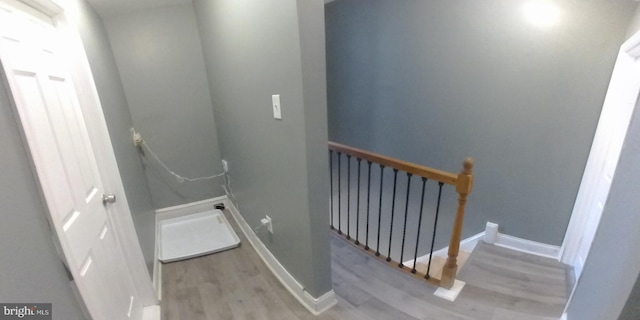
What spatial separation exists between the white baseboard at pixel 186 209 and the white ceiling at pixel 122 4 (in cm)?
202

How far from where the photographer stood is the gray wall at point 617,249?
2.55ft

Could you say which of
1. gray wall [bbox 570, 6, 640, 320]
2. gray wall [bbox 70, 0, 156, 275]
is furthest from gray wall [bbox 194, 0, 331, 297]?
gray wall [bbox 570, 6, 640, 320]

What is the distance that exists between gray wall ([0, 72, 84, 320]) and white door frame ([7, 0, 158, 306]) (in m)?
0.72

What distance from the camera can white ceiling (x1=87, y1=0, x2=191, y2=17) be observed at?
6.55 feet

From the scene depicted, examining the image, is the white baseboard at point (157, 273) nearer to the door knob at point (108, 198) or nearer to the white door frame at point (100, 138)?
the white door frame at point (100, 138)

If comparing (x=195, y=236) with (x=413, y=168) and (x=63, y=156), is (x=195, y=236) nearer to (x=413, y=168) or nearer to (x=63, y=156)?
(x=63, y=156)

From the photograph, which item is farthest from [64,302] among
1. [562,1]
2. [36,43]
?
[562,1]

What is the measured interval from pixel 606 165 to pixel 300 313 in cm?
242

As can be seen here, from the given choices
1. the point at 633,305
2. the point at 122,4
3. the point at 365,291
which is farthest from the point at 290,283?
the point at 122,4

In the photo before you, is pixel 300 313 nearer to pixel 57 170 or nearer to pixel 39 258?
pixel 39 258

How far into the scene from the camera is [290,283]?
5.93 feet

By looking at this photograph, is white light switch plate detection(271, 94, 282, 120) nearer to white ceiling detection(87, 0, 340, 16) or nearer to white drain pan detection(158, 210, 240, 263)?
white drain pan detection(158, 210, 240, 263)

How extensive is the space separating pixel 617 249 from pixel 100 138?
241 cm

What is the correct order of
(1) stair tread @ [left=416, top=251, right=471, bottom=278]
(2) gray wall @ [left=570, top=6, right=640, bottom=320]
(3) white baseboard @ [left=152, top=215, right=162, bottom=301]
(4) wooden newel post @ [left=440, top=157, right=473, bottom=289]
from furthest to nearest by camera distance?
(1) stair tread @ [left=416, top=251, right=471, bottom=278], (3) white baseboard @ [left=152, top=215, right=162, bottom=301], (4) wooden newel post @ [left=440, top=157, right=473, bottom=289], (2) gray wall @ [left=570, top=6, right=640, bottom=320]
